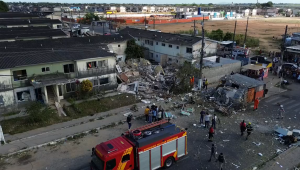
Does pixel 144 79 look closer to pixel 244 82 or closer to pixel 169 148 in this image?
pixel 244 82

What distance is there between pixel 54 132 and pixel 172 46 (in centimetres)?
2170

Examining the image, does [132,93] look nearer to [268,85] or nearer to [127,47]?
[127,47]

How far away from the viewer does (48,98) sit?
22062mm

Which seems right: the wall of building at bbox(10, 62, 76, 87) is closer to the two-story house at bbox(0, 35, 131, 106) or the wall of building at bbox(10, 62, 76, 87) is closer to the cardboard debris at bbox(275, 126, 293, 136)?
the two-story house at bbox(0, 35, 131, 106)

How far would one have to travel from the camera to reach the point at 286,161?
45.3ft

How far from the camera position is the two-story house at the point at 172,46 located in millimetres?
32125

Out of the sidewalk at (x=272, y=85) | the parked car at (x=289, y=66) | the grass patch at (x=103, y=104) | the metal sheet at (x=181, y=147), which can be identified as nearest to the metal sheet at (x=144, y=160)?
Result: the metal sheet at (x=181, y=147)

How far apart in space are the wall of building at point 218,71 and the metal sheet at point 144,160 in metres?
17.2

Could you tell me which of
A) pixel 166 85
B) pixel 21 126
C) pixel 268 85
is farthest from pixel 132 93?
pixel 268 85

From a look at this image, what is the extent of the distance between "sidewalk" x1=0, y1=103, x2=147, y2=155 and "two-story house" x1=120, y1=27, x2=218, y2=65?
49.0 ft

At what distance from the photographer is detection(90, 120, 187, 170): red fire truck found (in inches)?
437

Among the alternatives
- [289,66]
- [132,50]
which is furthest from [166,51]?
[289,66]

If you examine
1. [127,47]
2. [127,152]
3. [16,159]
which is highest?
[127,47]

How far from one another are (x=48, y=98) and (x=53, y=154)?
28.7 feet
